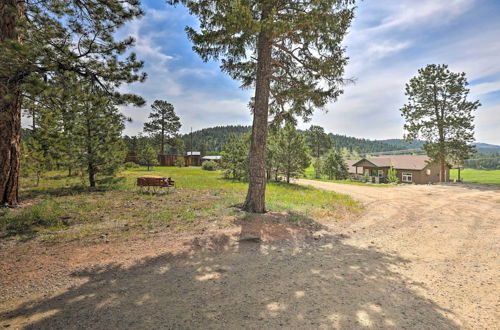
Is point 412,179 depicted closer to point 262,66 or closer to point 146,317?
point 262,66

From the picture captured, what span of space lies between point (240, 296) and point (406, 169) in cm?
4440

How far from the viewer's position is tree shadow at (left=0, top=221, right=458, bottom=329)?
297 cm

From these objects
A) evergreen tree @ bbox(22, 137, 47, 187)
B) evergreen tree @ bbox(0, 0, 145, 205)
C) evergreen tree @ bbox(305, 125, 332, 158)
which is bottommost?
evergreen tree @ bbox(22, 137, 47, 187)

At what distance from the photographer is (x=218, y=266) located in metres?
4.59

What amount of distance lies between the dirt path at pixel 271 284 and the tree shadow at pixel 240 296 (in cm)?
2

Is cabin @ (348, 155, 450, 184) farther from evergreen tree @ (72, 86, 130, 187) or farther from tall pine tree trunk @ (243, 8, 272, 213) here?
evergreen tree @ (72, 86, 130, 187)

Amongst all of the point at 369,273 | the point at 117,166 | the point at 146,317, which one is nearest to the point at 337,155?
the point at 117,166

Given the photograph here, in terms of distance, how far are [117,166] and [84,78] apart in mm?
8977

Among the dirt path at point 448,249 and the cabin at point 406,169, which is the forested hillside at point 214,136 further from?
the dirt path at point 448,249

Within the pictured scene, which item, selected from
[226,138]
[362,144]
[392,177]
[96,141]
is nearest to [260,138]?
[96,141]

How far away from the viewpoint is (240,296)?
355cm

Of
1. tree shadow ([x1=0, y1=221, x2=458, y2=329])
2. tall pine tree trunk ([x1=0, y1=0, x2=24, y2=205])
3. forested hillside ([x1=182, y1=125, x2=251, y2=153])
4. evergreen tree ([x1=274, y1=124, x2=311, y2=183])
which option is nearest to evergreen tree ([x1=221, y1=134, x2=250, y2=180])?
evergreen tree ([x1=274, y1=124, x2=311, y2=183])

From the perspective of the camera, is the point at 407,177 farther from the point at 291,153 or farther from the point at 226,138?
the point at 226,138

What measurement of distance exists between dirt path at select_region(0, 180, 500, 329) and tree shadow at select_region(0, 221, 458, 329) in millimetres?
17
